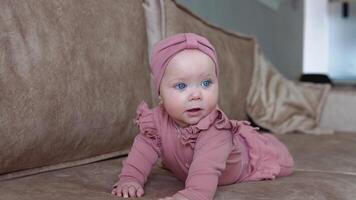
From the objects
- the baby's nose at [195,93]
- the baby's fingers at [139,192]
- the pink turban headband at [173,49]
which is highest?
the pink turban headband at [173,49]

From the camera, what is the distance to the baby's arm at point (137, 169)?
101 cm

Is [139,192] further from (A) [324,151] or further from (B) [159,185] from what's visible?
(A) [324,151]

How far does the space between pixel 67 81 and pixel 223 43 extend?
A: 0.90m

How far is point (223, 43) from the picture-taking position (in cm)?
201

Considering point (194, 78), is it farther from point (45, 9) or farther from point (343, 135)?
point (343, 135)

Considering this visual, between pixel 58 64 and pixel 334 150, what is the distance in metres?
0.86

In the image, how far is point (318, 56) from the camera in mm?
4719

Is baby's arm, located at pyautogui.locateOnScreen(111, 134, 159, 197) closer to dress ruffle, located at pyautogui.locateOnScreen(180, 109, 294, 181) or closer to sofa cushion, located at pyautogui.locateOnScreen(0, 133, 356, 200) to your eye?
sofa cushion, located at pyautogui.locateOnScreen(0, 133, 356, 200)

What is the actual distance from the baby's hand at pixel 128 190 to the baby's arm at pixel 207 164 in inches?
3.5

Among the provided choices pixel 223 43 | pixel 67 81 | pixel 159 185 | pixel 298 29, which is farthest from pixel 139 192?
pixel 298 29

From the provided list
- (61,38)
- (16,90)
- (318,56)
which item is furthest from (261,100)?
(318,56)

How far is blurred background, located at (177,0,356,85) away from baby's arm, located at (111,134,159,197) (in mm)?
1205

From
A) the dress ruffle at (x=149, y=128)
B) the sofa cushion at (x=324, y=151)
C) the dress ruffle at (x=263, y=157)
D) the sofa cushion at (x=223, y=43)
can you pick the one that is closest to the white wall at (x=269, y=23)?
the sofa cushion at (x=223, y=43)

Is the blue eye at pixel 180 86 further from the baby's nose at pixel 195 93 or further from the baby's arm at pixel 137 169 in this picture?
the baby's arm at pixel 137 169
